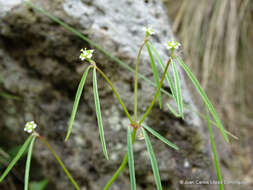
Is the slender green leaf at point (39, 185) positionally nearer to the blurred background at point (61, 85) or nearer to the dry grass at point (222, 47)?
the blurred background at point (61, 85)

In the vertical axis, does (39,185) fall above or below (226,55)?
below

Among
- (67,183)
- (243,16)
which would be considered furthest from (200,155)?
(243,16)

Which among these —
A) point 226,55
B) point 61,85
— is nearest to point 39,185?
point 61,85

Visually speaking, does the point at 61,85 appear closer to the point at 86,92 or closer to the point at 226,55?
the point at 86,92

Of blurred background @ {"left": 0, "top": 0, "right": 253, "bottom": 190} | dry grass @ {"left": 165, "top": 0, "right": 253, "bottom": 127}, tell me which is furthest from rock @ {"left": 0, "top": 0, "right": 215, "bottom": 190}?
dry grass @ {"left": 165, "top": 0, "right": 253, "bottom": 127}

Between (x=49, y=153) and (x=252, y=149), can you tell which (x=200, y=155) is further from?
(x=252, y=149)
